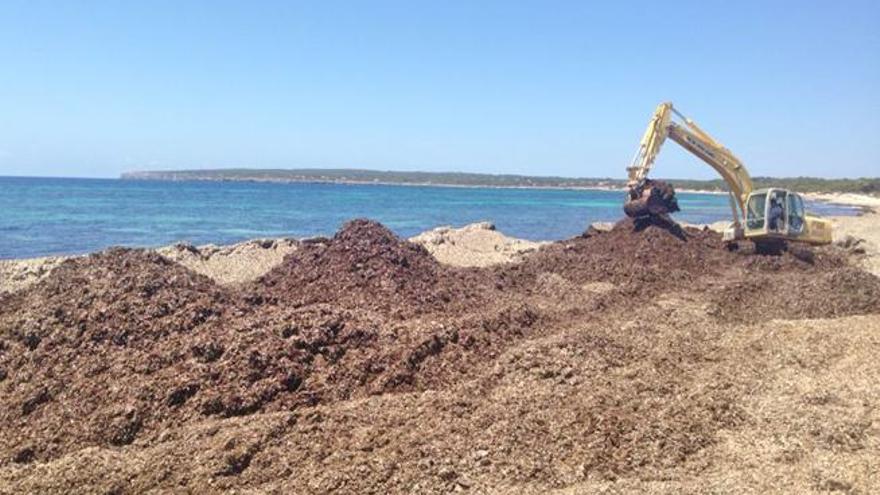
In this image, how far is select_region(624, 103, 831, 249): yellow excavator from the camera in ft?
57.4

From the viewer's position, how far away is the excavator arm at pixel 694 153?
18625 millimetres

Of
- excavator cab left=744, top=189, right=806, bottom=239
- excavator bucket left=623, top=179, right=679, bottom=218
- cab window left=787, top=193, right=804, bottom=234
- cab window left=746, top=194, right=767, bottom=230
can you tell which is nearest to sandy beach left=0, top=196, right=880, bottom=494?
excavator cab left=744, top=189, right=806, bottom=239

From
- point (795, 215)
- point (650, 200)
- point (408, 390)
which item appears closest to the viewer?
point (408, 390)

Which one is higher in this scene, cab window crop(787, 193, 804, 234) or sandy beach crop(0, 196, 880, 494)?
cab window crop(787, 193, 804, 234)

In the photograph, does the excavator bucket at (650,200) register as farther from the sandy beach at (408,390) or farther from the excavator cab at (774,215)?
the sandy beach at (408,390)

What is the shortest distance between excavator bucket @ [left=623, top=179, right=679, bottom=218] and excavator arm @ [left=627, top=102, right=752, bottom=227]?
0.09 ft

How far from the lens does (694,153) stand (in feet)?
63.4

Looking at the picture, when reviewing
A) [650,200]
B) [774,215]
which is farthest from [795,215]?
[650,200]

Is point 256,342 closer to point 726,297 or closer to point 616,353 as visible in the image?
point 616,353

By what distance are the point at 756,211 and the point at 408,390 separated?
44.6 ft

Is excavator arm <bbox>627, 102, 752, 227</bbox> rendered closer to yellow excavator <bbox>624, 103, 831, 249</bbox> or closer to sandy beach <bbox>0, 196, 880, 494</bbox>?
yellow excavator <bbox>624, 103, 831, 249</bbox>

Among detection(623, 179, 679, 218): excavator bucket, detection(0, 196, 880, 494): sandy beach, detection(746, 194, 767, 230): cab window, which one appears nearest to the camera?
detection(0, 196, 880, 494): sandy beach

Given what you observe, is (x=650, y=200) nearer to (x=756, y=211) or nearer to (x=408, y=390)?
(x=756, y=211)

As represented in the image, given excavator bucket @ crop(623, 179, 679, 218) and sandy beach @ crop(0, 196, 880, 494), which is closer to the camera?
Answer: sandy beach @ crop(0, 196, 880, 494)
